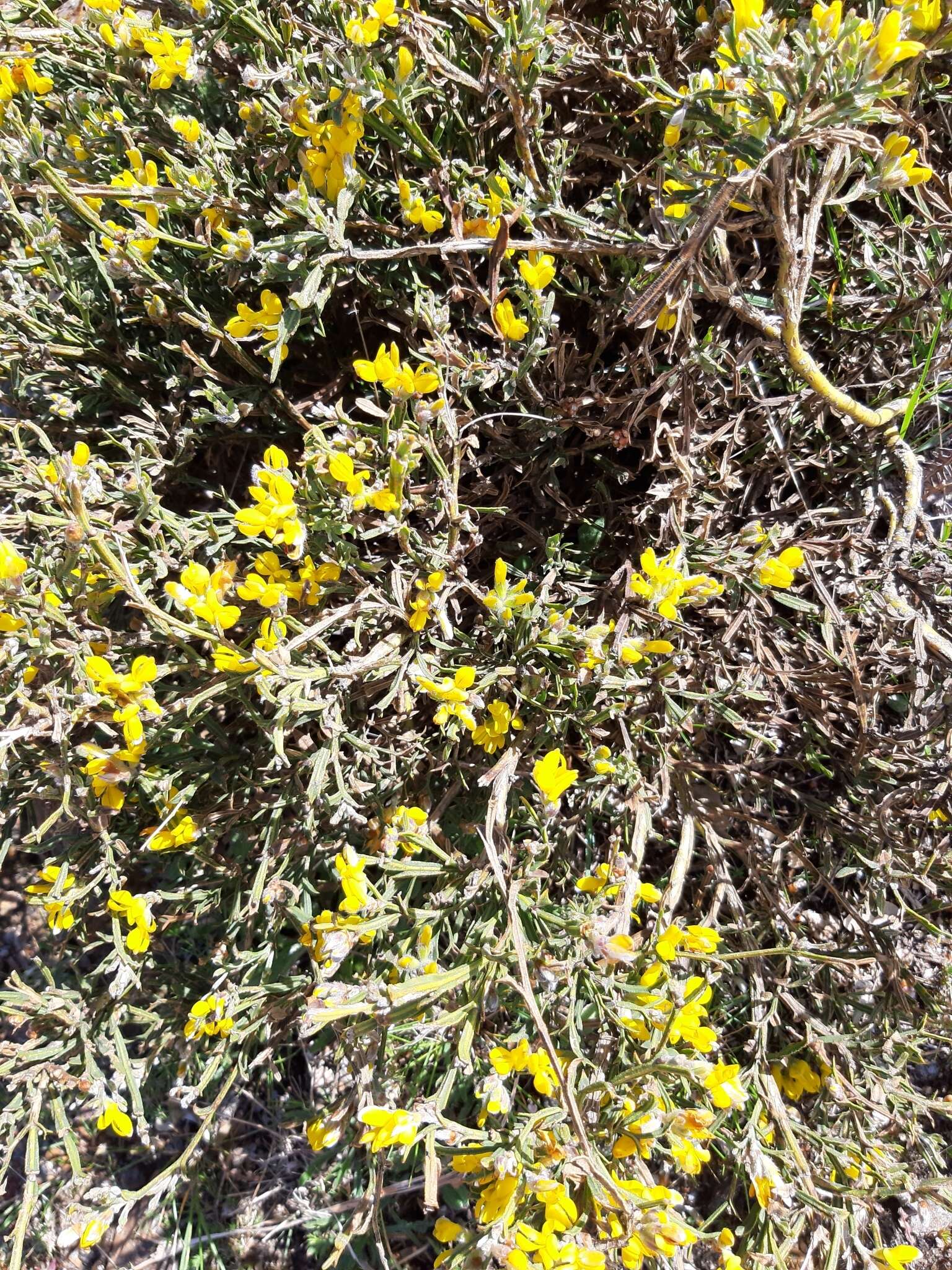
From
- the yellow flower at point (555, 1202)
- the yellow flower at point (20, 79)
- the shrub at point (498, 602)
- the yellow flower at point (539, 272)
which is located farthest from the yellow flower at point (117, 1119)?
the yellow flower at point (20, 79)

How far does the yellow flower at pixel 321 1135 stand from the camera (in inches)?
59.9

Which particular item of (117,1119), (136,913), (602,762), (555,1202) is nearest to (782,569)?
(602,762)

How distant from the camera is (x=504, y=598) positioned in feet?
5.59


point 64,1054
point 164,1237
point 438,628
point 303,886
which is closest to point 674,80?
point 438,628

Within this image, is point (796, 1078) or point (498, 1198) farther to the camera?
point (796, 1078)

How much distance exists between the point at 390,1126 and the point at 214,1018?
73cm

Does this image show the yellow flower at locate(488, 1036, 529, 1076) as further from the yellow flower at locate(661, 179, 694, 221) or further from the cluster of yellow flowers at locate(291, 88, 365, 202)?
the cluster of yellow flowers at locate(291, 88, 365, 202)

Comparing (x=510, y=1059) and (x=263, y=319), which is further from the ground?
(x=263, y=319)

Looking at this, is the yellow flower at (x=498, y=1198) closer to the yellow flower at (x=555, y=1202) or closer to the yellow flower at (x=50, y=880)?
the yellow flower at (x=555, y=1202)

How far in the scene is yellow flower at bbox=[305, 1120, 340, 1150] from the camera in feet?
4.99

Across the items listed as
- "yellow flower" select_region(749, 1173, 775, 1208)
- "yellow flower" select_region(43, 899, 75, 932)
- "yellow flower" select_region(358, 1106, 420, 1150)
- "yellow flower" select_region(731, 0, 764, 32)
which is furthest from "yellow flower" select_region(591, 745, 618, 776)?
"yellow flower" select_region(731, 0, 764, 32)

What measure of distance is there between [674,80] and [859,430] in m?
1.03

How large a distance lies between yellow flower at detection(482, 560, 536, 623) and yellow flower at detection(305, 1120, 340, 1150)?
3.53 ft

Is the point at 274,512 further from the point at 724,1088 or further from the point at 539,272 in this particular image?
the point at 724,1088
